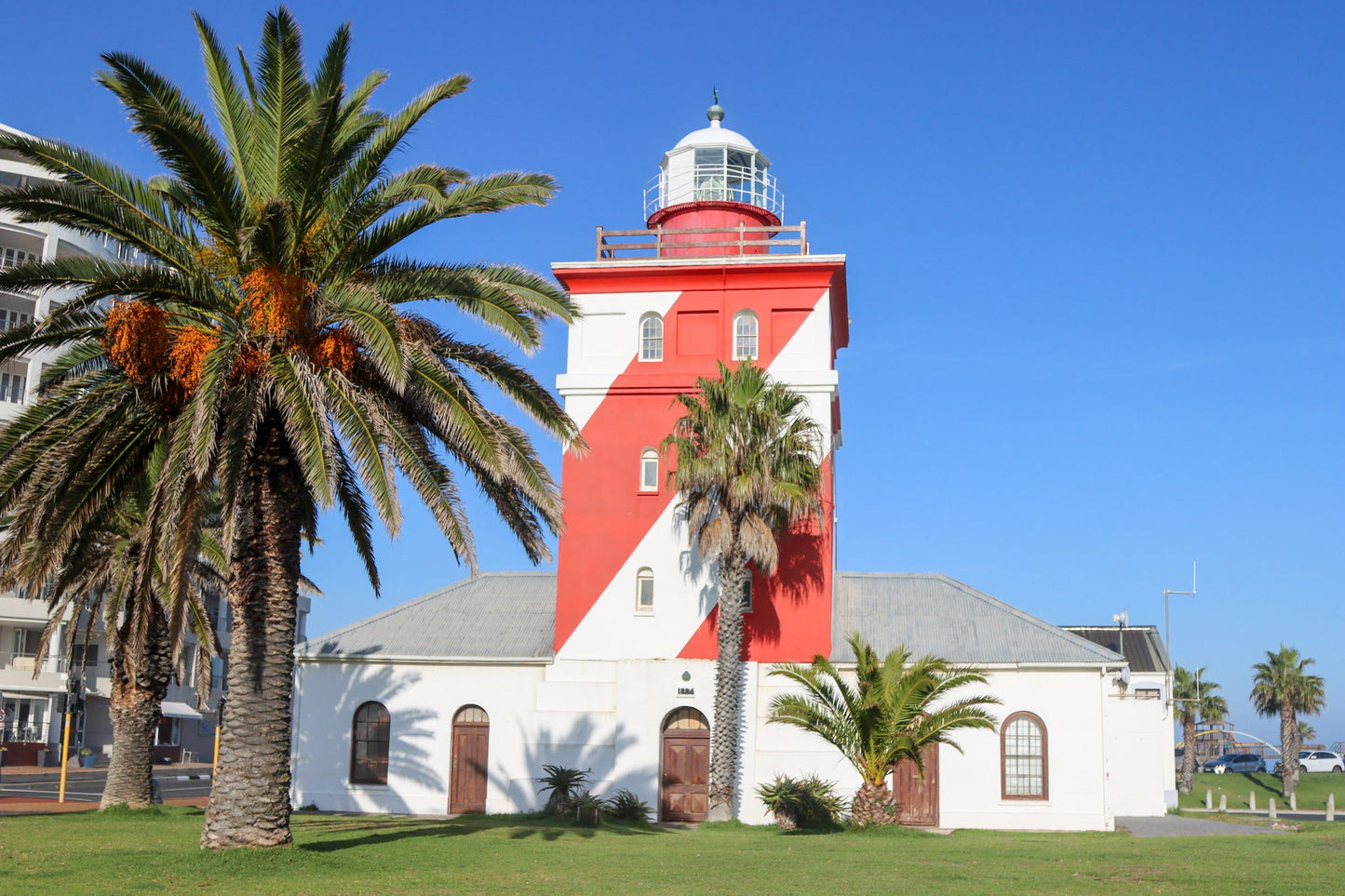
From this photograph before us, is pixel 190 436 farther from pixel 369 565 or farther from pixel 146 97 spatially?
pixel 369 565

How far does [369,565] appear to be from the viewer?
1972 cm

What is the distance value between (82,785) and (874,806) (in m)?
26.6

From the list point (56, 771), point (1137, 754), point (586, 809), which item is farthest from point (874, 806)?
point (56, 771)

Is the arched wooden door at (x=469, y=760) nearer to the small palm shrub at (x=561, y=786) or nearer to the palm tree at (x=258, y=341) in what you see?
the small palm shrub at (x=561, y=786)

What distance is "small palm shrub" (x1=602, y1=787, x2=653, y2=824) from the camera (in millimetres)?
28141

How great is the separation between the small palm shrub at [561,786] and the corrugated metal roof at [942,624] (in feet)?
21.5

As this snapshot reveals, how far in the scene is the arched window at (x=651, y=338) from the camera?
31.3m

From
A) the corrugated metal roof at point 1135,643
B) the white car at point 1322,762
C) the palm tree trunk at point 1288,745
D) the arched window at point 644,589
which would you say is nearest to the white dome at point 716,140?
the arched window at point 644,589

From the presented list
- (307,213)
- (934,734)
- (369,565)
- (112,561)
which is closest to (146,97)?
(307,213)

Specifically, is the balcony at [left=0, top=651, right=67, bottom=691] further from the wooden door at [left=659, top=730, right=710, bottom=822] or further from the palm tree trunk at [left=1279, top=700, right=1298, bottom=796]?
the palm tree trunk at [left=1279, top=700, right=1298, bottom=796]

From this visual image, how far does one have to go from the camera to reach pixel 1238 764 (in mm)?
69500

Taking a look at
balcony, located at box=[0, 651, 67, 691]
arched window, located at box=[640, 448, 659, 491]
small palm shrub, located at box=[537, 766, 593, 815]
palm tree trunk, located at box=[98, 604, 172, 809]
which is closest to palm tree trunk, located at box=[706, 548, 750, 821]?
small palm shrub, located at box=[537, 766, 593, 815]

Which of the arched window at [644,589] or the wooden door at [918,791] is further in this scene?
the arched window at [644,589]

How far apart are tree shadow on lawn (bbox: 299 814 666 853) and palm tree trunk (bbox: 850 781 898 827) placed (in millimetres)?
4126
